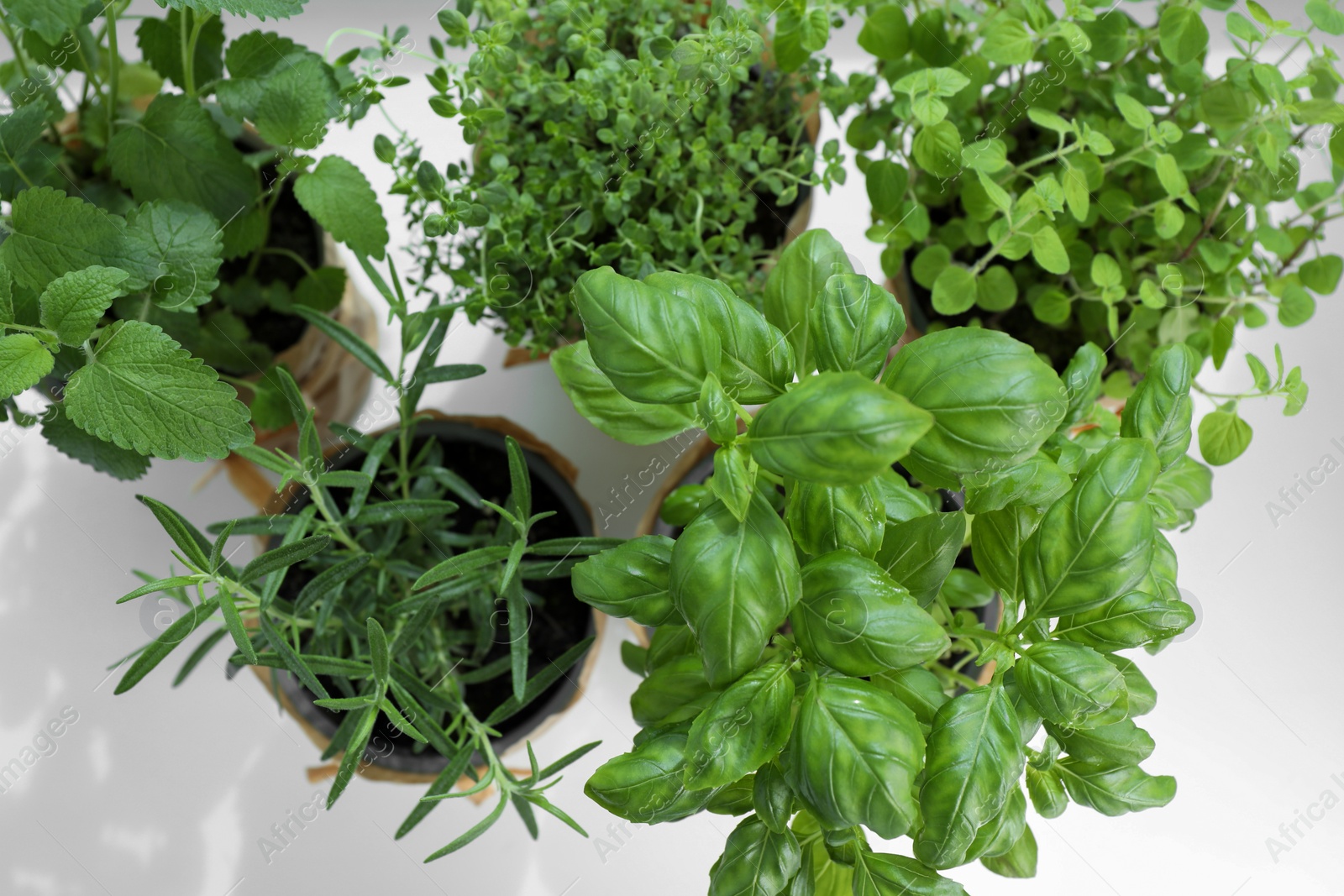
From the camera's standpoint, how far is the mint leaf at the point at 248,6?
2.06ft

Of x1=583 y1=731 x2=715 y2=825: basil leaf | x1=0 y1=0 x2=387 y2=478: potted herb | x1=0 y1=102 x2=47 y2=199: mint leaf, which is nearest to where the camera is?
x1=583 y1=731 x2=715 y2=825: basil leaf

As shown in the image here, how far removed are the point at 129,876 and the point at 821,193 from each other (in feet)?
3.67

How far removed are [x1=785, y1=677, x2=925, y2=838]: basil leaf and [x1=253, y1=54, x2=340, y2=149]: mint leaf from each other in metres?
0.58

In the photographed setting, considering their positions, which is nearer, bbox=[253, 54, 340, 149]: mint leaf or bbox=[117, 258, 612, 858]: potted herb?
bbox=[117, 258, 612, 858]: potted herb

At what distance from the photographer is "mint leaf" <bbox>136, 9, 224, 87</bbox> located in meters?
0.83

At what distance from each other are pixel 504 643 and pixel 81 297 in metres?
0.46

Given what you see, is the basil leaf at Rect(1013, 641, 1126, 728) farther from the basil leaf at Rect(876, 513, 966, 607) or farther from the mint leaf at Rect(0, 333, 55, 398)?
the mint leaf at Rect(0, 333, 55, 398)

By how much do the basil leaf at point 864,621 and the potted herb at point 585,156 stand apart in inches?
13.8

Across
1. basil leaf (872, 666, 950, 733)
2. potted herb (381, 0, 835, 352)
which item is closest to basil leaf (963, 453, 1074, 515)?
basil leaf (872, 666, 950, 733)

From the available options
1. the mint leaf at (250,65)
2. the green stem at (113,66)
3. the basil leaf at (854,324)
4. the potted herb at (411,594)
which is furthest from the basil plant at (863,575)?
the green stem at (113,66)

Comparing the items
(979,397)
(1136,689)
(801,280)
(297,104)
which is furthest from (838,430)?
(297,104)

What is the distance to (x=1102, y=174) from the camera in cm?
79

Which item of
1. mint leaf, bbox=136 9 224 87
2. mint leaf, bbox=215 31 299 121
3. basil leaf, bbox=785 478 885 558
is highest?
mint leaf, bbox=136 9 224 87

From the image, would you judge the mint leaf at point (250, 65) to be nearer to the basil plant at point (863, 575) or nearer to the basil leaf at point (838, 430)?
the basil plant at point (863, 575)
